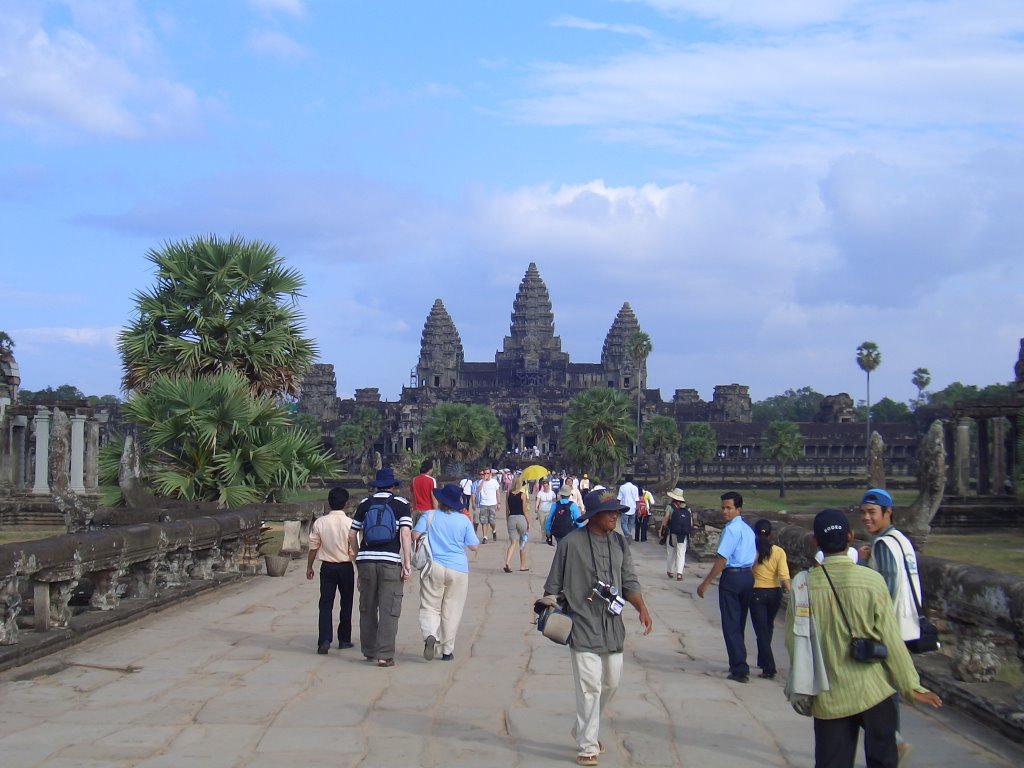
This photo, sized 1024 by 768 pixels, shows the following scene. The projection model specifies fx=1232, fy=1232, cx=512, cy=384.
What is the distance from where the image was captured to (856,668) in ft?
17.2

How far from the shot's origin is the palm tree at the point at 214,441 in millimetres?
17156

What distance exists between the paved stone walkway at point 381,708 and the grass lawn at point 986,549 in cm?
1306

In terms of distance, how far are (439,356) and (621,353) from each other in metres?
21.0

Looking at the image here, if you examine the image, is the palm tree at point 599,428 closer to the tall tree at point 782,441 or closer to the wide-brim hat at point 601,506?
the tall tree at point 782,441

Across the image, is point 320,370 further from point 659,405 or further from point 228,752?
point 228,752

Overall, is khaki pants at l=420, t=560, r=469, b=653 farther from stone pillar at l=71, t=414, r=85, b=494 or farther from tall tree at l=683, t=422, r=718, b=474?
tall tree at l=683, t=422, r=718, b=474

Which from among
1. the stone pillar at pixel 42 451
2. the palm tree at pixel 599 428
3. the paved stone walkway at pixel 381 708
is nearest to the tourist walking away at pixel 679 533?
the paved stone walkway at pixel 381 708

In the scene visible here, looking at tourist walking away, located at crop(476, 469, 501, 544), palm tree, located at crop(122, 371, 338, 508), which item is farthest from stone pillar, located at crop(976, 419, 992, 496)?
palm tree, located at crop(122, 371, 338, 508)

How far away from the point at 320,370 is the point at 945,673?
124m

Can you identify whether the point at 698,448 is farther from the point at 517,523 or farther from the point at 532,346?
the point at 517,523

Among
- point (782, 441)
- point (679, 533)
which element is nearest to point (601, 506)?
point (679, 533)

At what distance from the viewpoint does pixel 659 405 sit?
424 ft

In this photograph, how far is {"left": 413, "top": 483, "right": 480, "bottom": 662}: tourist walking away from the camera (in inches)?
378

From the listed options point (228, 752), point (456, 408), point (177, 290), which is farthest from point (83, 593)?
point (456, 408)
